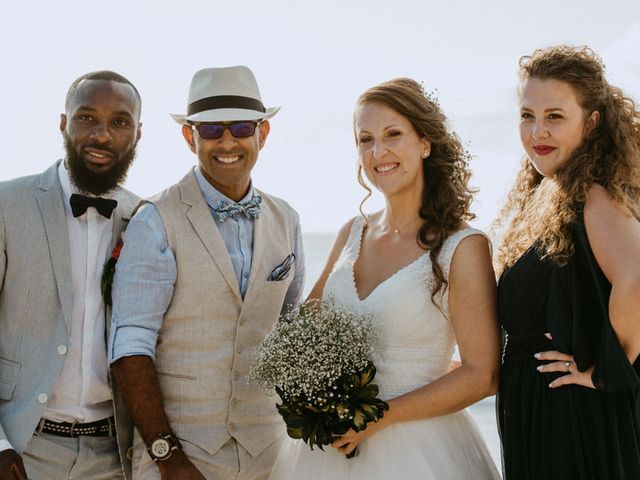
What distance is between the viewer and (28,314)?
13.4 feet

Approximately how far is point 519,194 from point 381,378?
1.34 metres

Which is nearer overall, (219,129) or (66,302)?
(66,302)

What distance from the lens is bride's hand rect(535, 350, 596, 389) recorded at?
3.72 meters

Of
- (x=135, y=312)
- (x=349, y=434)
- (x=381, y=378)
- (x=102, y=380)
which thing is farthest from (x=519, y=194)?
(x=102, y=380)

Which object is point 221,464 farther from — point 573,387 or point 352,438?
point 573,387

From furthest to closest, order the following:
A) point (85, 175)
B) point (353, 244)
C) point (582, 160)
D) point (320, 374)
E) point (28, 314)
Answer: point (353, 244) → point (85, 175) → point (28, 314) → point (582, 160) → point (320, 374)

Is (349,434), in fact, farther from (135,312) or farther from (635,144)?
(635,144)

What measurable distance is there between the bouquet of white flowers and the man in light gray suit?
0.95 m

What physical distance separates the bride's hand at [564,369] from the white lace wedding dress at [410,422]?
0.55 m

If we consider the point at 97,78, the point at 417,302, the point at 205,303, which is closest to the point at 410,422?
the point at 417,302

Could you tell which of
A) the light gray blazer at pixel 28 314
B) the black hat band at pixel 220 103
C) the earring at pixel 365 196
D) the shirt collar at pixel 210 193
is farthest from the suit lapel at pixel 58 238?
the earring at pixel 365 196

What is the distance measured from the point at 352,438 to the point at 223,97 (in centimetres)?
197

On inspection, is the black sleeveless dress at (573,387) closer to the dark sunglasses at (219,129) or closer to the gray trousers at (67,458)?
the dark sunglasses at (219,129)

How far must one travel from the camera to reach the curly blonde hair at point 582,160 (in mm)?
3781
